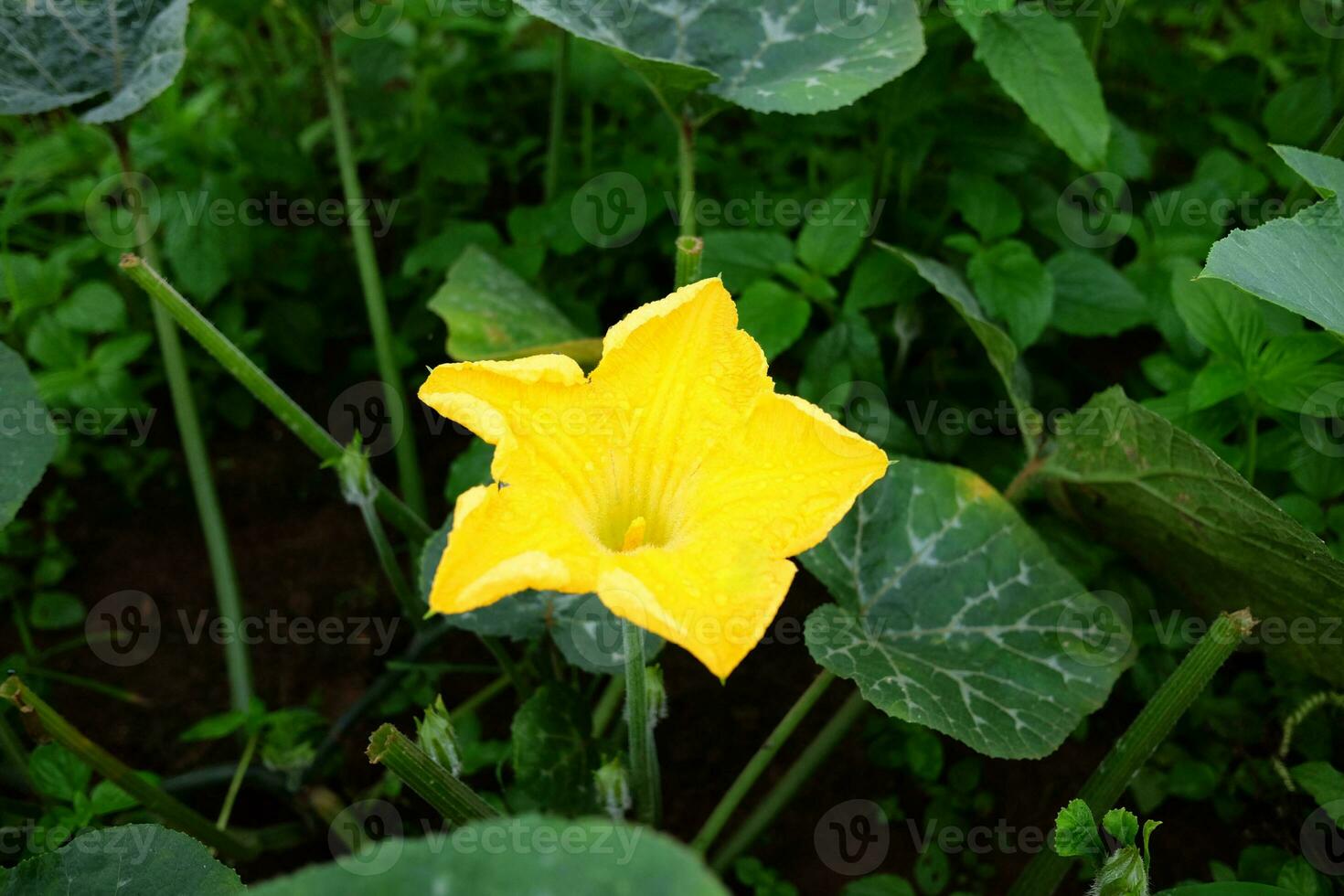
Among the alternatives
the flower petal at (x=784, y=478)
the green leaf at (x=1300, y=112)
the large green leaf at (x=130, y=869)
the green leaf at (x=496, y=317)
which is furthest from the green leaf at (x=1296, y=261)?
the large green leaf at (x=130, y=869)

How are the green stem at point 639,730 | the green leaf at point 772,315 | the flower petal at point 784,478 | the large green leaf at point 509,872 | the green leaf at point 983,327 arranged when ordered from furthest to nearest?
1. the green leaf at point 772,315
2. the green leaf at point 983,327
3. the green stem at point 639,730
4. the flower petal at point 784,478
5. the large green leaf at point 509,872

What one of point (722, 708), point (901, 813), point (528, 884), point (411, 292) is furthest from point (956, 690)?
point (411, 292)

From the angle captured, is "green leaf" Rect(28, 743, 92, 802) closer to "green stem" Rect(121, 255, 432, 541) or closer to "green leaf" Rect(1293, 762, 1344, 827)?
"green stem" Rect(121, 255, 432, 541)

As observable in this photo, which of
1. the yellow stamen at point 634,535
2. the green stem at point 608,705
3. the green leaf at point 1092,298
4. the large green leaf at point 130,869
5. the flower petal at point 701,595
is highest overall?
the flower petal at point 701,595

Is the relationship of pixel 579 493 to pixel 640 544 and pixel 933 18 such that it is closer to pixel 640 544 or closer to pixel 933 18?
pixel 640 544

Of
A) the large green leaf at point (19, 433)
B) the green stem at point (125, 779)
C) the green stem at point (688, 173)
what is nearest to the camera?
the green stem at point (125, 779)

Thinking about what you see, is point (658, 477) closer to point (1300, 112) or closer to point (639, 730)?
point (639, 730)

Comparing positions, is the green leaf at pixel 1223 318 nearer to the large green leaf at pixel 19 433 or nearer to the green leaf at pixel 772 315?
the green leaf at pixel 772 315
